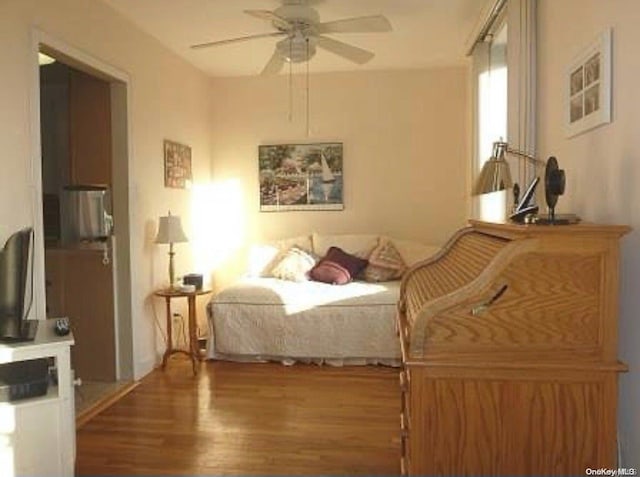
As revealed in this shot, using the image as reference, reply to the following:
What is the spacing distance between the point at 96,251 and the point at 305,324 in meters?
1.66

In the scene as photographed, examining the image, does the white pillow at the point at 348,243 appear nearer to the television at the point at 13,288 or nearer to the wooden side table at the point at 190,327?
the wooden side table at the point at 190,327

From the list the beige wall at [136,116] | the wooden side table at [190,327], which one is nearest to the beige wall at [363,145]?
the beige wall at [136,116]

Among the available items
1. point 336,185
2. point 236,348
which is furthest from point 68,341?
point 336,185

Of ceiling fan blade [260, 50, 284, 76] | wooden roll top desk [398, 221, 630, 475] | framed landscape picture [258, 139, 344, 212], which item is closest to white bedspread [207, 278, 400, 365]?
framed landscape picture [258, 139, 344, 212]

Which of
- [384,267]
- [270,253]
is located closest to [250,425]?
[384,267]

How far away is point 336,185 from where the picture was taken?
516cm

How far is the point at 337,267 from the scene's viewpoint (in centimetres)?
458

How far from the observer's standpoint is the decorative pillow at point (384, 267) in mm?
4582

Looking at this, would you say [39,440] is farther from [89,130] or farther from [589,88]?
[589,88]

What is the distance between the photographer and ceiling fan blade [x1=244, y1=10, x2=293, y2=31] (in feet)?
9.01

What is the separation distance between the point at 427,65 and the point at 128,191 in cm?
306

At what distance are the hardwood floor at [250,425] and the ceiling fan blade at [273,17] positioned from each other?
7.63 feet

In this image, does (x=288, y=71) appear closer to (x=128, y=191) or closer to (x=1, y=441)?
(x=128, y=191)

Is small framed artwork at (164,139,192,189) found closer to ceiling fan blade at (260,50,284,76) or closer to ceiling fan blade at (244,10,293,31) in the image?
ceiling fan blade at (260,50,284,76)
